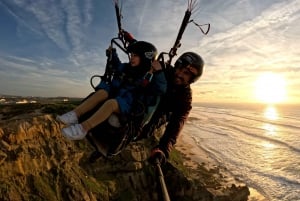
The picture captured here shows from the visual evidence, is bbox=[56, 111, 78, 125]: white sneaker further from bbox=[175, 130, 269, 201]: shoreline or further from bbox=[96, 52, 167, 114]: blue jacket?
bbox=[175, 130, 269, 201]: shoreline

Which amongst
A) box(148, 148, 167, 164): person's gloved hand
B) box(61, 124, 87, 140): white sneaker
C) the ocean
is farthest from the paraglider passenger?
the ocean

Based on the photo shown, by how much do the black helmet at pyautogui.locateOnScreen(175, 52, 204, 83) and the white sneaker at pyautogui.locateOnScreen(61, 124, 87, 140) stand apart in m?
1.85

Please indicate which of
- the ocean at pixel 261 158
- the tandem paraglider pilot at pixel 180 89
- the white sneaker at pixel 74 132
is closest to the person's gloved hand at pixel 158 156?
the tandem paraglider pilot at pixel 180 89

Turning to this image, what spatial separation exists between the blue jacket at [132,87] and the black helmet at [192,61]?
41 centimetres

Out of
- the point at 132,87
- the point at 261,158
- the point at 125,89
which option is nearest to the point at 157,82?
the point at 132,87

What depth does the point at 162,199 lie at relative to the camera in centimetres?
201

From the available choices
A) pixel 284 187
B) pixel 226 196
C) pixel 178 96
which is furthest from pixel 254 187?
pixel 178 96

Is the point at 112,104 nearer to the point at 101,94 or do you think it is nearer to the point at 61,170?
the point at 101,94

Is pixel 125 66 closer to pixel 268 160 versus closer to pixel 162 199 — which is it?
pixel 162 199

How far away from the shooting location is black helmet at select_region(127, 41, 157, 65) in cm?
460

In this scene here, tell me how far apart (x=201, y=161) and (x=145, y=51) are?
25.9 metres

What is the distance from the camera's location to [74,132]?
4219 mm

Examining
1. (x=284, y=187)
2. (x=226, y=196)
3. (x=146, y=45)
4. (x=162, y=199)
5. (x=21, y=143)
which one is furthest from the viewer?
(x=284, y=187)

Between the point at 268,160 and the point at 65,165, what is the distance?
2475 centimetres
